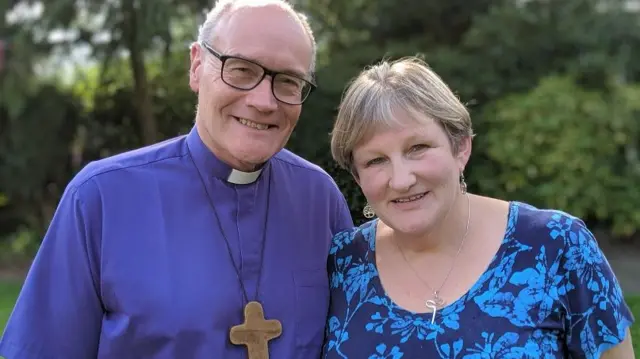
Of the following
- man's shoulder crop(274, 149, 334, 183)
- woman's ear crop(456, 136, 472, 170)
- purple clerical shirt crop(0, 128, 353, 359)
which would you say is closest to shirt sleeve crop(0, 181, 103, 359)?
purple clerical shirt crop(0, 128, 353, 359)

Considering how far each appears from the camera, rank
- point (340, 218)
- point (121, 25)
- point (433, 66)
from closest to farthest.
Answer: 1. point (340, 218)
2. point (121, 25)
3. point (433, 66)

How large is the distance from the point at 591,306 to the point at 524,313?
0.63 ft

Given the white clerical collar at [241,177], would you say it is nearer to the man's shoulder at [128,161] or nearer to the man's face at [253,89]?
the man's face at [253,89]

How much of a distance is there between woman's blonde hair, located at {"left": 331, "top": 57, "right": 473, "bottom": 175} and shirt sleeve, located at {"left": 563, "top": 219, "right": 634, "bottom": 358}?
19.3 inches

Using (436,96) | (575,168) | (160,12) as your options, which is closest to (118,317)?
(436,96)

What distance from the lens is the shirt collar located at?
215cm

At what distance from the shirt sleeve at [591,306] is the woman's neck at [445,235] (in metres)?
0.33

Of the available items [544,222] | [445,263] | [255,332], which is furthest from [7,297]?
[544,222]

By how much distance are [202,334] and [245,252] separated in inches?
11.3

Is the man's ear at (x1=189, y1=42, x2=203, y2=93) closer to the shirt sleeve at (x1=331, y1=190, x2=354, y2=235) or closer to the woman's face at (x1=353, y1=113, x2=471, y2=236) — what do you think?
the woman's face at (x1=353, y1=113, x2=471, y2=236)

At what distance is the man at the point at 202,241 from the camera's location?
6.36ft

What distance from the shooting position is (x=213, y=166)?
216cm

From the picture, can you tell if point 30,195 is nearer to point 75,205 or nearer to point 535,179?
point 535,179

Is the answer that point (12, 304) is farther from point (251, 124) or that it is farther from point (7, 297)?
point (251, 124)
